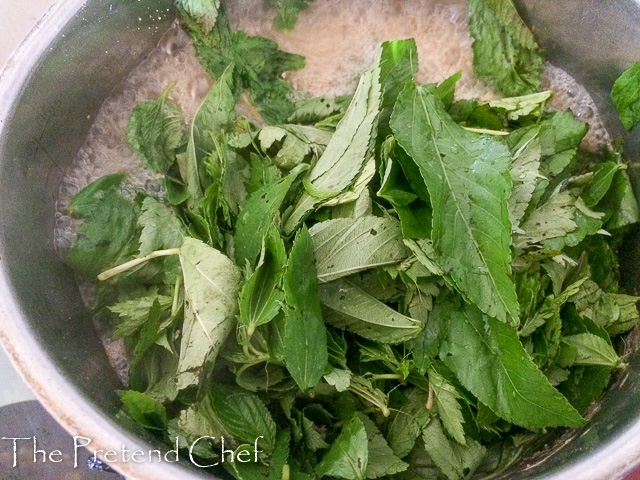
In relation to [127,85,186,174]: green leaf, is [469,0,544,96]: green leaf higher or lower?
lower

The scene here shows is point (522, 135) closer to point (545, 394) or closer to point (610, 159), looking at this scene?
point (610, 159)

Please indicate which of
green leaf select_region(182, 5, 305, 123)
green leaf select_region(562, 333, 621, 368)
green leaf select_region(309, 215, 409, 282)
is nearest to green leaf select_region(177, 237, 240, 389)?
green leaf select_region(309, 215, 409, 282)

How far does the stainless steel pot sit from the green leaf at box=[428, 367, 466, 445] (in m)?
0.10

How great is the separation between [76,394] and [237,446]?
0.65 feet

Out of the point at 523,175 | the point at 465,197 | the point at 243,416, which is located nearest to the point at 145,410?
the point at 243,416

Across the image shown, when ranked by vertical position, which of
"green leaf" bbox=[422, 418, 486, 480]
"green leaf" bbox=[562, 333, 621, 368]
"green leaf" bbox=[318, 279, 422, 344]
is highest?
"green leaf" bbox=[318, 279, 422, 344]

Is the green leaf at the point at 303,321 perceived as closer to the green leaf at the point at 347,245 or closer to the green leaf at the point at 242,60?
the green leaf at the point at 347,245

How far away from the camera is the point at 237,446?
67cm

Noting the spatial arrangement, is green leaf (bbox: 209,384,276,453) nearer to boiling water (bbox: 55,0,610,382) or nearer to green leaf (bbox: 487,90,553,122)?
boiling water (bbox: 55,0,610,382)

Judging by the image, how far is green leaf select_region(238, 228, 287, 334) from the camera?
1.97 ft

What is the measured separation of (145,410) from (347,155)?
0.39m

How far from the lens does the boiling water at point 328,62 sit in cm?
85

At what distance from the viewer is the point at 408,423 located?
71 cm

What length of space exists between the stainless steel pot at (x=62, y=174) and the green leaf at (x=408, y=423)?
0.45 ft
